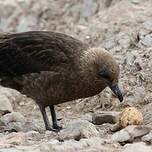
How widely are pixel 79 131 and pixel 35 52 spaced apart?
1400mm

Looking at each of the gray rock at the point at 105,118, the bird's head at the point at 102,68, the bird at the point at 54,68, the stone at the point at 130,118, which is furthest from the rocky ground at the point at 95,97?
the bird's head at the point at 102,68

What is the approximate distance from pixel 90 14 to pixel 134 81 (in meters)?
4.59

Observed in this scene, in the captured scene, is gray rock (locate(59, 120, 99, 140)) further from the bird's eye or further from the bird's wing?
the bird's wing

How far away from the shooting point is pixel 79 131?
6996 millimetres

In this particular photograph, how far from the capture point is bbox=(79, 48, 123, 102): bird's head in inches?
296

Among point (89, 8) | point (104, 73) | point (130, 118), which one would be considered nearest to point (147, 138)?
point (130, 118)

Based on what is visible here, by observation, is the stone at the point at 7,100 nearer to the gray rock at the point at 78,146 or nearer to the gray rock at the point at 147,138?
the gray rock at the point at 78,146

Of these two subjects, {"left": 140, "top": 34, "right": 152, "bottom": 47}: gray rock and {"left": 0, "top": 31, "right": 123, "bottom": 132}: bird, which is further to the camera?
{"left": 140, "top": 34, "right": 152, "bottom": 47}: gray rock

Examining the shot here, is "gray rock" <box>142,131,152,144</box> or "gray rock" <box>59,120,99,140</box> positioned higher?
"gray rock" <box>142,131,152,144</box>

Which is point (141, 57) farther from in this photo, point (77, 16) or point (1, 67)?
point (77, 16)

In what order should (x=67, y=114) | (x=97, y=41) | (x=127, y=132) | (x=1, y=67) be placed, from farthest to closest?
(x=97, y=41)
(x=67, y=114)
(x=1, y=67)
(x=127, y=132)

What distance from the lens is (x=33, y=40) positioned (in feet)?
26.4

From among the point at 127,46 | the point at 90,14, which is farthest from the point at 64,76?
the point at 90,14

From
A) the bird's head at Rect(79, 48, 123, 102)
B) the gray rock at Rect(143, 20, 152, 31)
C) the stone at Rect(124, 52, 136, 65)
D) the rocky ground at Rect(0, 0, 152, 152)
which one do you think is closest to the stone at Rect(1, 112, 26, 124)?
the rocky ground at Rect(0, 0, 152, 152)
